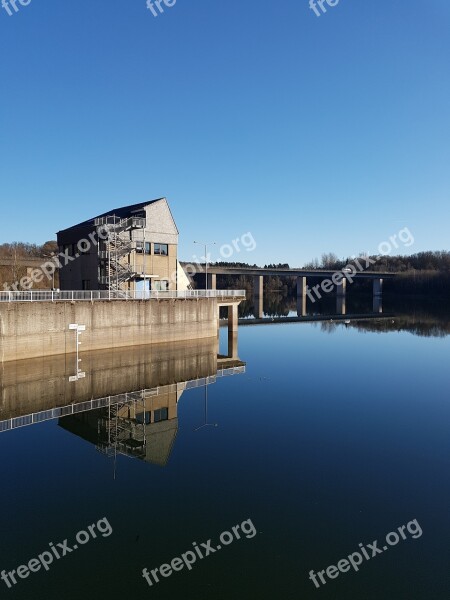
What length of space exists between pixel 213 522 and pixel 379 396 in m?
15.9

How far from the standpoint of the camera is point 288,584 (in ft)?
28.4

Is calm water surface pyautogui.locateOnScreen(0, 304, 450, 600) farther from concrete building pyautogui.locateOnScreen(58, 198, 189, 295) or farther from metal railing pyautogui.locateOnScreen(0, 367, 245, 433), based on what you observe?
concrete building pyautogui.locateOnScreen(58, 198, 189, 295)

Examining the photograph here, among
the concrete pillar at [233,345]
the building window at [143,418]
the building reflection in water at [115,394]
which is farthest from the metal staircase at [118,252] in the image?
the building window at [143,418]

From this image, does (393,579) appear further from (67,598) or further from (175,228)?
(175,228)

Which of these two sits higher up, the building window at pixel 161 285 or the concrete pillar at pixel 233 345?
the building window at pixel 161 285

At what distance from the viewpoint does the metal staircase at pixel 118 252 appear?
144 feet

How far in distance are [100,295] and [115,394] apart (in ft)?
58.4

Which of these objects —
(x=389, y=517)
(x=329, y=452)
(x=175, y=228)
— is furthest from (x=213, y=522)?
(x=175, y=228)

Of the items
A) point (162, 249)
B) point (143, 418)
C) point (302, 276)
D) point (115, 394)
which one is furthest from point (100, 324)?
point (302, 276)

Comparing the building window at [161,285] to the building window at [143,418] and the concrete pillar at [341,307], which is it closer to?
the building window at [143,418]

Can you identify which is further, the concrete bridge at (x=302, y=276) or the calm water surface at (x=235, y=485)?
the concrete bridge at (x=302, y=276)

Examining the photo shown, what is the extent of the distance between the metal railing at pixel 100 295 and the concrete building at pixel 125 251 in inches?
85.5

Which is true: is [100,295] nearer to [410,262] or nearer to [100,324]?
[100,324]

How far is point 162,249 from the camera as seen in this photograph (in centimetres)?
4844
